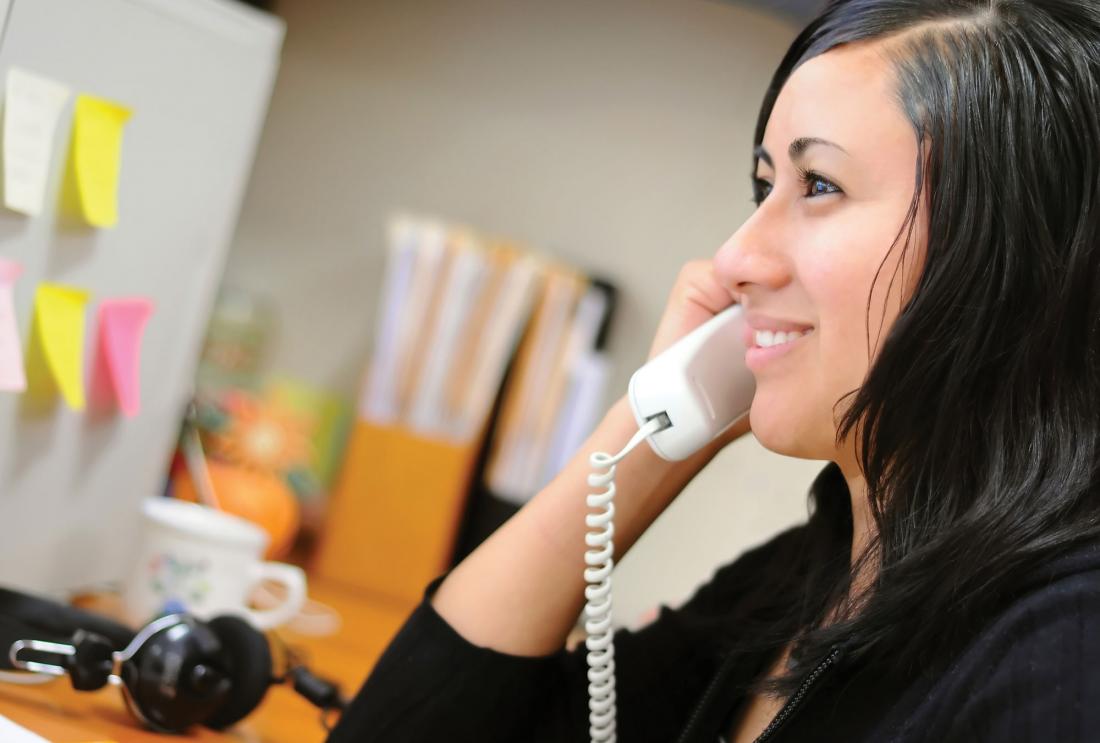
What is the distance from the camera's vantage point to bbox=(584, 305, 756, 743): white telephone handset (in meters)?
0.97

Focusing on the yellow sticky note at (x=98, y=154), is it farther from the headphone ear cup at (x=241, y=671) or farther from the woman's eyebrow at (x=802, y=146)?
the woman's eyebrow at (x=802, y=146)

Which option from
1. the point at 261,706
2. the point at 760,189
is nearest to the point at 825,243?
the point at 760,189

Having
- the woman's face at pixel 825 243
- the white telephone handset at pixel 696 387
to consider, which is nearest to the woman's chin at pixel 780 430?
the woman's face at pixel 825 243

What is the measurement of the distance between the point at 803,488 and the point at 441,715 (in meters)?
0.58

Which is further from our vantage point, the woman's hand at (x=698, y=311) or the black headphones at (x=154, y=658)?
the woman's hand at (x=698, y=311)

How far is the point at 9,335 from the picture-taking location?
0.95 metres

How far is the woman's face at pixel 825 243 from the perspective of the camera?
77 cm

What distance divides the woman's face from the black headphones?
46 cm

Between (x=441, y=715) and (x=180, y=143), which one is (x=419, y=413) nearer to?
(x=180, y=143)

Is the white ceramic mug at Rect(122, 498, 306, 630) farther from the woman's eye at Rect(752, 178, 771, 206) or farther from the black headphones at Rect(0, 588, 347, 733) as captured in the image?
the woman's eye at Rect(752, 178, 771, 206)

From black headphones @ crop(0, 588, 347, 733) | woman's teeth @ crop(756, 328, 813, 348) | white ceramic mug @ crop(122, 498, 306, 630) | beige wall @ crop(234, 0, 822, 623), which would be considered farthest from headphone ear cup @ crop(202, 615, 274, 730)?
beige wall @ crop(234, 0, 822, 623)

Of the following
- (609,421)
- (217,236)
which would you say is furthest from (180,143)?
(609,421)

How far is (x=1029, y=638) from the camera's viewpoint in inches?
26.5

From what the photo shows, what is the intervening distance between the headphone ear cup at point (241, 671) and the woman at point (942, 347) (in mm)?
407
